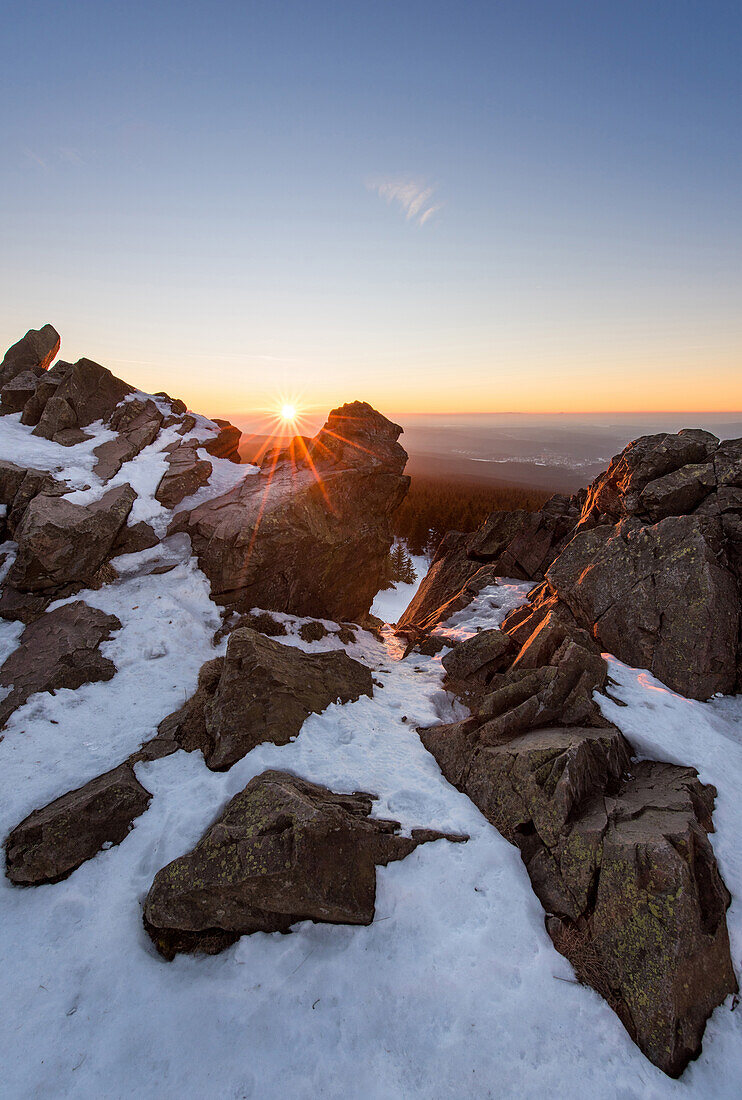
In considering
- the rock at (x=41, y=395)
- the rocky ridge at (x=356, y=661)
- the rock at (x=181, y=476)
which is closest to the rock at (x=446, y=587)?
the rocky ridge at (x=356, y=661)

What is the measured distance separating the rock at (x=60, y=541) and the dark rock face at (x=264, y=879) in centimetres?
1323

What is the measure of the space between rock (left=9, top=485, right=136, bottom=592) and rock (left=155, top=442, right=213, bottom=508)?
3.24m

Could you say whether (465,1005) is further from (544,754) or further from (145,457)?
(145,457)

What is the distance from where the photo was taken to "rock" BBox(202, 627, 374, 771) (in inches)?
456

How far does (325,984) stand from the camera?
7375 mm

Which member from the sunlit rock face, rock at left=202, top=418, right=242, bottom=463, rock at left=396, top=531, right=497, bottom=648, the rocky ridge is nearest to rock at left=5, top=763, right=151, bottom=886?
the rocky ridge

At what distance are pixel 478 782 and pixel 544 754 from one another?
191cm

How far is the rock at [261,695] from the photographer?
11.6 metres

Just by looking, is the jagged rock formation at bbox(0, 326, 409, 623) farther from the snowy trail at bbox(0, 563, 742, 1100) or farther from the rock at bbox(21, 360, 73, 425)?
the snowy trail at bbox(0, 563, 742, 1100)

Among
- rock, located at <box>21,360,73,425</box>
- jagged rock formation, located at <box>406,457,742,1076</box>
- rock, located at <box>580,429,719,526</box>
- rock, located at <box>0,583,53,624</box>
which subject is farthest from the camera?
rock, located at <box>21,360,73,425</box>

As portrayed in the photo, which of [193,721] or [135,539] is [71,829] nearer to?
[193,721]

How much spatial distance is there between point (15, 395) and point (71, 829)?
29193 mm

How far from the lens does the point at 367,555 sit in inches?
1054

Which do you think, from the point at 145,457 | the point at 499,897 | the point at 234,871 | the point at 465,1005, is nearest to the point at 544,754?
the point at 499,897
